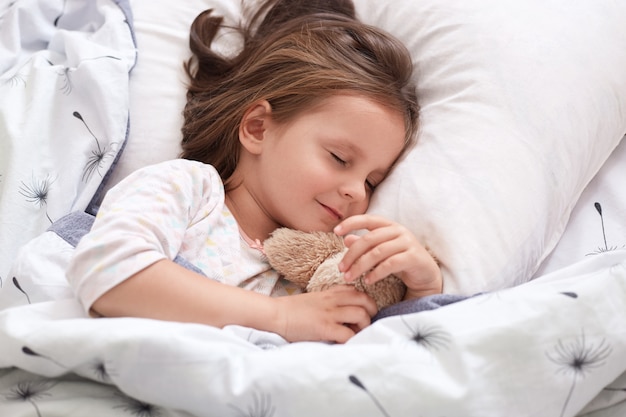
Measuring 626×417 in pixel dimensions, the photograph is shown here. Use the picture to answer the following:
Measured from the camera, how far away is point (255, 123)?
3.88ft

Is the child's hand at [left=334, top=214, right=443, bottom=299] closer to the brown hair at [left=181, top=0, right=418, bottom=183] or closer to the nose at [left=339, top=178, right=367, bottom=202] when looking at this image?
the nose at [left=339, top=178, right=367, bottom=202]

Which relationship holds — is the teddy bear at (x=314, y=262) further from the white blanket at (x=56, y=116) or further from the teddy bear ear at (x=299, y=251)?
the white blanket at (x=56, y=116)

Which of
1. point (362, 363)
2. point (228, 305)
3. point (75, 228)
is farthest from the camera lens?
point (75, 228)

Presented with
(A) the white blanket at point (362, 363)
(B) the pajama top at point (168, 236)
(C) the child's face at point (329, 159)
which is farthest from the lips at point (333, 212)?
(A) the white blanket at point (362, 363)

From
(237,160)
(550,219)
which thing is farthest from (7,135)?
(550,219)

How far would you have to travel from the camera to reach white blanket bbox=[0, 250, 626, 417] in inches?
28.8

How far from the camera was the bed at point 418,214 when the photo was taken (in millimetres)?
744

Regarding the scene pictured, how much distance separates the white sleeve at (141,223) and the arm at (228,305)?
19mm

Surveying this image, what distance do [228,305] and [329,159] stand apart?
31cm

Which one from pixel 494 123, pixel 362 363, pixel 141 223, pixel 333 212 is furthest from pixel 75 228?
pixel 494 123

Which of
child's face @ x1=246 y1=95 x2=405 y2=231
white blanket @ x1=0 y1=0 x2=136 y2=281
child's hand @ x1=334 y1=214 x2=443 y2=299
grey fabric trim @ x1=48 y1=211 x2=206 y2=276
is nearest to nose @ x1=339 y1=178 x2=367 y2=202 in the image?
child's face @ x1=246 y1=95 x2=405 y2=231

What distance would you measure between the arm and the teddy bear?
0.02m

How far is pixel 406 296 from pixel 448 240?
0.33ft

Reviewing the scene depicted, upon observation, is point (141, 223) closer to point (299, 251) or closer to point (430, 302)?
point (299, 251)
